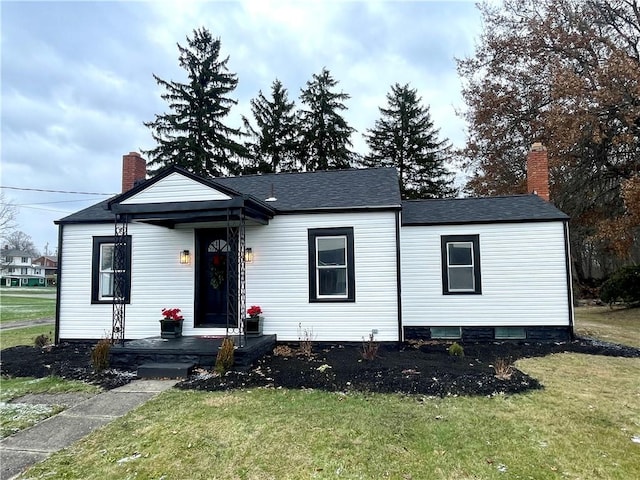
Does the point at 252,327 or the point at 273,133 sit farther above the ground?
the point at 273,133

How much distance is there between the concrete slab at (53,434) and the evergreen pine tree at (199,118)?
76.3ft

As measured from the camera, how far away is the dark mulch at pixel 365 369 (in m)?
6.02

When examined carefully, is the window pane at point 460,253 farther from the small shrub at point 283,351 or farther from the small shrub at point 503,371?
the small shrub at point 283,351

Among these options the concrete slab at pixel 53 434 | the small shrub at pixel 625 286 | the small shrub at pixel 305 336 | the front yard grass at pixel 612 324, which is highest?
the small shrub at pixel 625 286

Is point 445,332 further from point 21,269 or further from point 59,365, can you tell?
point 21,269

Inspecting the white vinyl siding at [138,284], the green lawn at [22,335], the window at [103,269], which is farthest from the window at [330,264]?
the green lawn at [22,335]

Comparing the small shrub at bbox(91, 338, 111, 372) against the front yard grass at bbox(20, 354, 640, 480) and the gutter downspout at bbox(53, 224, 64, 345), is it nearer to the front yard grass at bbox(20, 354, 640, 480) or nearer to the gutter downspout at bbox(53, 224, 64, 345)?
the front yard grass at bbox(20, 354, 640, 480)

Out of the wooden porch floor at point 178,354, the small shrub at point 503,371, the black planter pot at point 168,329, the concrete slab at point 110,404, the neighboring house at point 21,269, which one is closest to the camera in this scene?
the concrete slab at point 110,404

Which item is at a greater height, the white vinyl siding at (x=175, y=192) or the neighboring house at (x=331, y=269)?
the white vinyl siding at (x=175, y=192)

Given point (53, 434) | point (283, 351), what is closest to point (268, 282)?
point (283, 351)

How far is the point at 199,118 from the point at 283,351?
74.7 ft

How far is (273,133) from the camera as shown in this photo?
1198 inches

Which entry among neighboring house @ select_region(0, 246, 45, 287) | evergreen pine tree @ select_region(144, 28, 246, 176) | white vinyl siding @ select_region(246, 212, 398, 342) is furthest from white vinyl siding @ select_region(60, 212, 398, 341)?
neighboring house @ select_region(0, 246, 45, 287)

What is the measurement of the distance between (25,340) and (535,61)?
23018 mm
